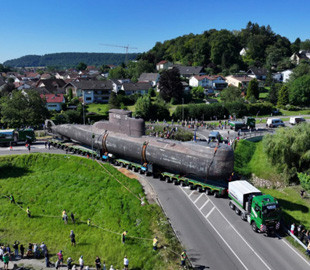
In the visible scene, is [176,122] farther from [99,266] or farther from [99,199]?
[99,266]

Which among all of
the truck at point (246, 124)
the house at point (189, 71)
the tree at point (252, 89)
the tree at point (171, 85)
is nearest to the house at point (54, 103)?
the tree at point (171, 85)

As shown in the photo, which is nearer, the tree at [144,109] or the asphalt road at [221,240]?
the asphalt road at [221,240]

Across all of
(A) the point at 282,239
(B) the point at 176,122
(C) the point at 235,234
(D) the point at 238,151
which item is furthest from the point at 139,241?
(B) the point at 176,122

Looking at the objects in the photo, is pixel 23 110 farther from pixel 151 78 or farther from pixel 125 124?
pixel 151 78

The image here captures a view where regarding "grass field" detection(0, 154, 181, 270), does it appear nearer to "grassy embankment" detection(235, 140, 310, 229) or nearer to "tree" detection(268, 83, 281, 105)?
"grassy embankment" detection(235, 140, 310, 229)

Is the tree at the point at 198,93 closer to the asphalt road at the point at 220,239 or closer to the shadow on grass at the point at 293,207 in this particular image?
the asphalt road at the point at 220,239

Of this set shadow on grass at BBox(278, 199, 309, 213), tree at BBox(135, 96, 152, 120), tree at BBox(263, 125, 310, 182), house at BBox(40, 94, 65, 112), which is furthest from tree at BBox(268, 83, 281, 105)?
house at BBox(40, 94, 65, 112)

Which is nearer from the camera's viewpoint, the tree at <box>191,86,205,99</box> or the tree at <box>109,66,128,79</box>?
the tree at <box>191,86,205,99</box>
